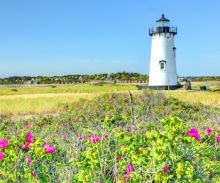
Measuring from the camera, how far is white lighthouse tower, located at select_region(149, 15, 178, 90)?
53219 millimetres

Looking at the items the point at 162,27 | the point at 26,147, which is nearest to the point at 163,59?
the point at 162,27

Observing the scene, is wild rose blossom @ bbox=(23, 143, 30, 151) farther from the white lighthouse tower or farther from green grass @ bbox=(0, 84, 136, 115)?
the white lighthouse tower

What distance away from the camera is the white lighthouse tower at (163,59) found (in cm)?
5322

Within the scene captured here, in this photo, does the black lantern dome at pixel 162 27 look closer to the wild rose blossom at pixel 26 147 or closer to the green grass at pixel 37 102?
the green grass at pixel 37 102

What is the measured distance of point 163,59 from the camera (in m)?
53.2

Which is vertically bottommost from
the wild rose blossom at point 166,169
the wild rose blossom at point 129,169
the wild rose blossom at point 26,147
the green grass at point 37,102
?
the green grass at point 37,102

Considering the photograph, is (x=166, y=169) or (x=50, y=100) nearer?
(x=166, y=169)

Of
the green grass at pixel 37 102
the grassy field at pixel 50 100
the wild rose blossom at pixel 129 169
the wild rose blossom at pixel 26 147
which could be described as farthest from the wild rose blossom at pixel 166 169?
the grassy field at pixel 50 100

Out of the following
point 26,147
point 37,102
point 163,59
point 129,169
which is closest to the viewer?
point 129,169

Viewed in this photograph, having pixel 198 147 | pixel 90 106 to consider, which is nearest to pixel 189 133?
pixel 198 147

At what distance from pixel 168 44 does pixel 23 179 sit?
4898cm

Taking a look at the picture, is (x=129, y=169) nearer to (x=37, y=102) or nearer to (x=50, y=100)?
(x=37, y=102)

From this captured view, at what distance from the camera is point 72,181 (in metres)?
5.42

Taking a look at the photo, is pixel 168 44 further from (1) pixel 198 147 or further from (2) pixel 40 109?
(1) pixel 198 147
